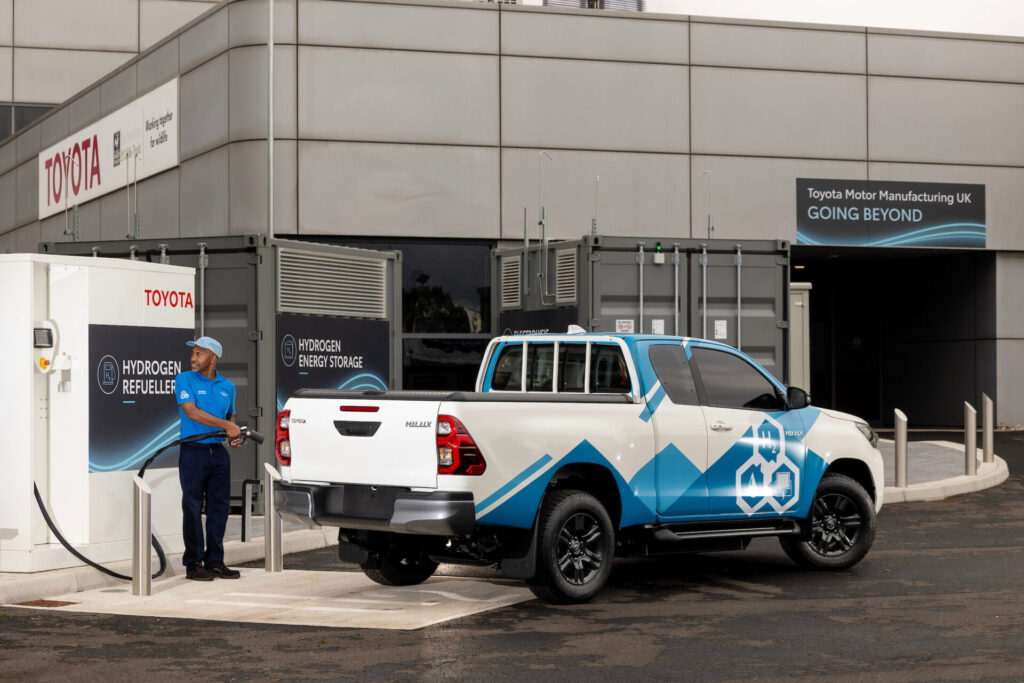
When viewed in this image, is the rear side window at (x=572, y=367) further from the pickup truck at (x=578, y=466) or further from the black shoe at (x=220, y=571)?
the black shoe at (x=220, y=571)

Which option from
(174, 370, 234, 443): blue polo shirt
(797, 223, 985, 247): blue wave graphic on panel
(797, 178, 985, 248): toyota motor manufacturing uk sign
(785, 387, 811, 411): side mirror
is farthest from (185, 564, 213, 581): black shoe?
(797, 223, 985, 247): blue wave graphic on panel

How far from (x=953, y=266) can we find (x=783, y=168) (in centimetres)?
609

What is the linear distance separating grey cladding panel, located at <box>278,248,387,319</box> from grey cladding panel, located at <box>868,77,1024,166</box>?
15.7 meters

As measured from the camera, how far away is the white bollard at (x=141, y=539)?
399 inches

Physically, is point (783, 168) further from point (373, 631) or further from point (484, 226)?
point (373, 631)

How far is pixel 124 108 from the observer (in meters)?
30.0

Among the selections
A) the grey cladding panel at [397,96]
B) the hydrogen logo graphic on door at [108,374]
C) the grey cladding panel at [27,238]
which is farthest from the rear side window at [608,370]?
the grey cladding panel at [27,238]

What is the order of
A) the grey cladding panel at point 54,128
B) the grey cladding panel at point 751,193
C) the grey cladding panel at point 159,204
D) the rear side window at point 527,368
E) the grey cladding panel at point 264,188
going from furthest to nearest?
the grey cladding panel at point 54,128
the grey cladding panel at point 159,204
the grey cladding panel at point 751,193
the grey cladding panel at point 264,188
the rear side window at point 527,368

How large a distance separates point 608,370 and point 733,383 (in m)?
1.13

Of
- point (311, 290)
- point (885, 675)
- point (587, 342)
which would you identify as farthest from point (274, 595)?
point (311, 290)

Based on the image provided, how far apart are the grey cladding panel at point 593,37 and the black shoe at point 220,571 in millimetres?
17172

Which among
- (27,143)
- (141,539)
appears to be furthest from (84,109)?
(141,539)

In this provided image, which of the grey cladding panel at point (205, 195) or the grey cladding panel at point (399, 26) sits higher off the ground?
the grey cladding panel at point (399, 26)

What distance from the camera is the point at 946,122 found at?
29.0 meters
